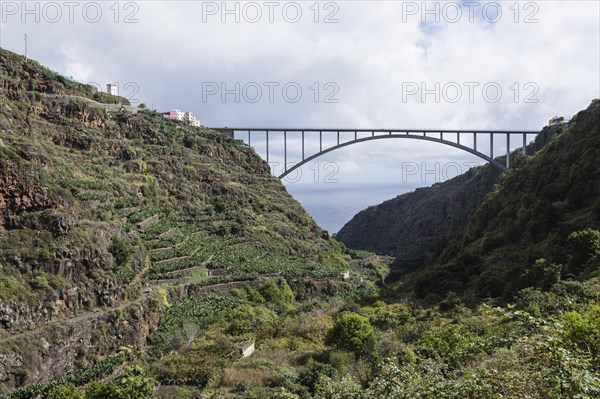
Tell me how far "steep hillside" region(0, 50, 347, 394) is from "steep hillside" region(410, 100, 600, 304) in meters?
11.6

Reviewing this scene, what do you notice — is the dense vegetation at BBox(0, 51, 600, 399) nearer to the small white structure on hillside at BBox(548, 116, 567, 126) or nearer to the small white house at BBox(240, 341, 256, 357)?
the small white house at BBox(240, 341, 256, 357)

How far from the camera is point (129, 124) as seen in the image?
42719 millimetres

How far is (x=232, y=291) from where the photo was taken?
27.5 m

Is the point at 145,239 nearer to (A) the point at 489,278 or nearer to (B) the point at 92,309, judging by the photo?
(B) the point at 92,309

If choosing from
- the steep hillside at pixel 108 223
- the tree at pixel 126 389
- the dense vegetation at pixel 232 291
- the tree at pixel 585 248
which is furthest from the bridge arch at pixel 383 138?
the tree at pixel 126 389

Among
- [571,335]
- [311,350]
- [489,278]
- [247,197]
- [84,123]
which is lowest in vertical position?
[311,350]

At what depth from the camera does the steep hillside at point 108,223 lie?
17.9 metres

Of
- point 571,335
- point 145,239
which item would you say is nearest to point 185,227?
point 145,239

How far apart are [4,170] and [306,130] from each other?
35975 millimetres

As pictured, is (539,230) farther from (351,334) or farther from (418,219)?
(418,219)

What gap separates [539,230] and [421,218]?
152 ft

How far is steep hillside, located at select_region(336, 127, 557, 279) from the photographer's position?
5391 centimetres

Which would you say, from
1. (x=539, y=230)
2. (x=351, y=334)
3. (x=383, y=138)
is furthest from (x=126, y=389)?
(x=383, y=138)

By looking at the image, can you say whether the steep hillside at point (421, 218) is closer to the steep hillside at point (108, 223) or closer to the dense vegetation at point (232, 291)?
the steep hillside at point (108, 223)
